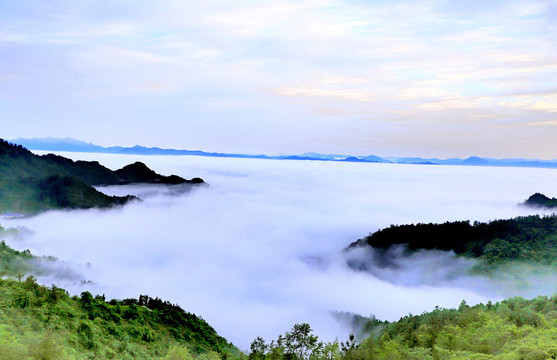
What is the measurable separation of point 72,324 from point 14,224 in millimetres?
193891

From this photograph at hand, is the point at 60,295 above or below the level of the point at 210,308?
above

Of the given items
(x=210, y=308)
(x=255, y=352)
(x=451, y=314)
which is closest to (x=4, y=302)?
(x=255, y=352)

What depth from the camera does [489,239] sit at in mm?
159750

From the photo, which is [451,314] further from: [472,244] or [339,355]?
[472,244]

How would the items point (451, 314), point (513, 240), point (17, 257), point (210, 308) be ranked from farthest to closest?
point (210, 308), point (513, 240), point (17, 257), point (451, 314)

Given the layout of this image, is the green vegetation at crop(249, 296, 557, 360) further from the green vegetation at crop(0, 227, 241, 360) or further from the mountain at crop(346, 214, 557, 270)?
the mountain at crop(346, 214, 557, 270)

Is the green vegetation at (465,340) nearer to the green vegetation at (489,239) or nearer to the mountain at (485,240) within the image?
the green vegetation at (489,239)

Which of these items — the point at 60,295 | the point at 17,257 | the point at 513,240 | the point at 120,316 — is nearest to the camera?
the point at 60,295

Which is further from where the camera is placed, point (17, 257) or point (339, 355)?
point (17, 257)

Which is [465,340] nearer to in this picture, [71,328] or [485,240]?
[71,328]

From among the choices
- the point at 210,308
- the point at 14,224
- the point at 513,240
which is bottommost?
the point at 210,308

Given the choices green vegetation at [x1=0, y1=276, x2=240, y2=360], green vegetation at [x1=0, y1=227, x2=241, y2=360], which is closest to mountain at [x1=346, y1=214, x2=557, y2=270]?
green vegetation at [x1=0, y1=227, x2=241, y2=360]

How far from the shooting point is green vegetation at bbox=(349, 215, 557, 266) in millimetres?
134750

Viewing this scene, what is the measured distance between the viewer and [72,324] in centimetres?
A: 3509
